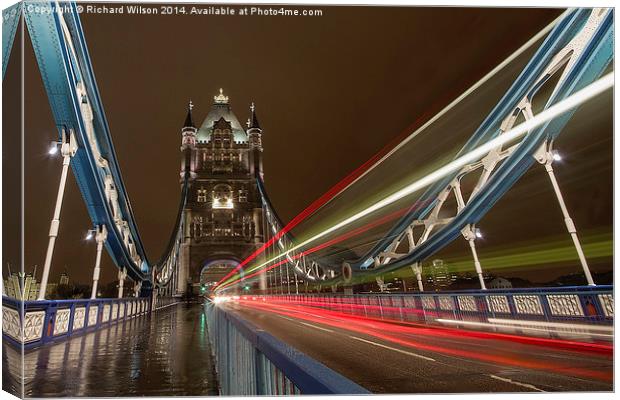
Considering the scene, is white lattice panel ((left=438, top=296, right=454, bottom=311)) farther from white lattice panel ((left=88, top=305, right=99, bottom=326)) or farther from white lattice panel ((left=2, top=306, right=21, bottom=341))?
white lattice panel ((left=2, top=306, right=21, bottom=341))

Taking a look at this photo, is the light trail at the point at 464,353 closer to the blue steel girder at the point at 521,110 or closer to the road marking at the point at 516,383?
the road marking at the point at 516,383

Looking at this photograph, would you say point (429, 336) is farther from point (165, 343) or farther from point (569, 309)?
point (165, 343)

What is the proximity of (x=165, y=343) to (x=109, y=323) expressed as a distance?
5.84m

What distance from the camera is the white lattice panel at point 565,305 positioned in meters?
7.51

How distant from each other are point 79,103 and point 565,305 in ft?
35.7

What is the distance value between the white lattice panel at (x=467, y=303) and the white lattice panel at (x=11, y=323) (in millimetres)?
9353

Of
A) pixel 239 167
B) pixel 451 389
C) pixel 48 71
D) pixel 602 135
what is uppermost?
pixel 239 167

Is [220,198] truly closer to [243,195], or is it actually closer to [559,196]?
[243,195]

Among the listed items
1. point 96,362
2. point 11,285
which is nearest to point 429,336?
point 96,362

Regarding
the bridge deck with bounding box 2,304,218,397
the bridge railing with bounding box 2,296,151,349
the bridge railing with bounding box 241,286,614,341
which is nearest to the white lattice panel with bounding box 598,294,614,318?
the bridge railing with bounding box 241,286,614,341

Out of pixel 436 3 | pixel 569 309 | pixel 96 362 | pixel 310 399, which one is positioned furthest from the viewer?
pixel 569 309

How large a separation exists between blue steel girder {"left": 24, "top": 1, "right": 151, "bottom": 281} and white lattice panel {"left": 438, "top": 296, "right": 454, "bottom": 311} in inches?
398

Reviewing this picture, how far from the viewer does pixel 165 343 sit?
7.93 meters

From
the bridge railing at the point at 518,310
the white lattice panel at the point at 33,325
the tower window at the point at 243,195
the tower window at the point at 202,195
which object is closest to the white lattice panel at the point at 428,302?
the bridge railing at the point at 518,310
